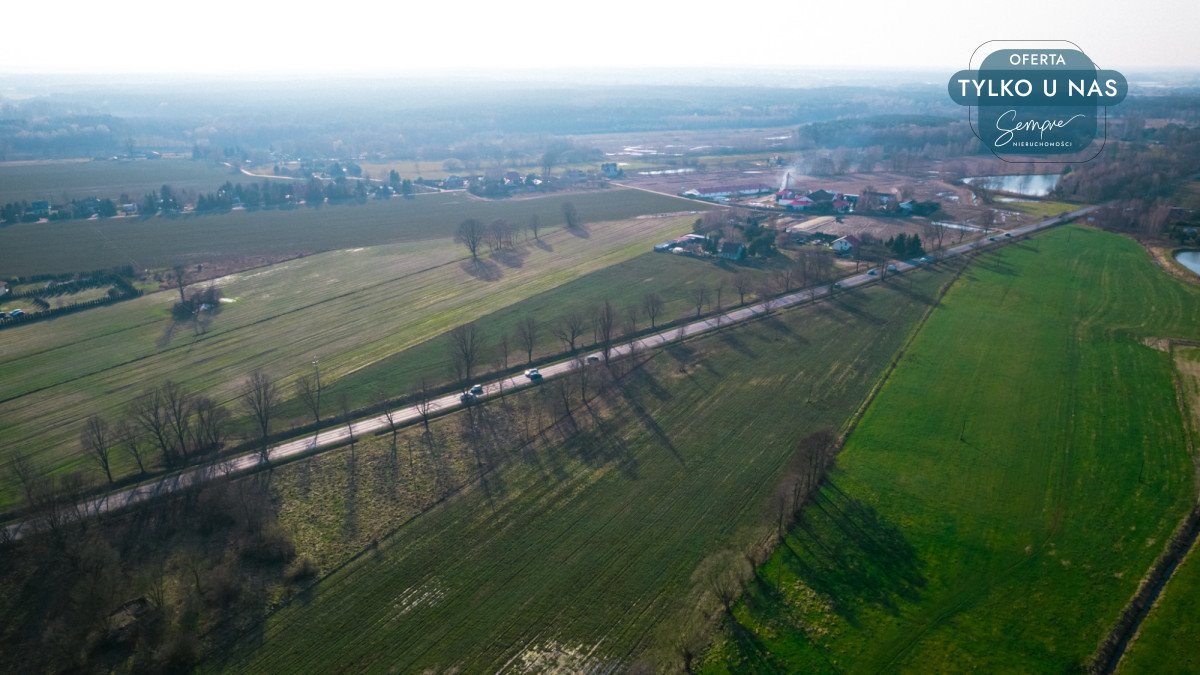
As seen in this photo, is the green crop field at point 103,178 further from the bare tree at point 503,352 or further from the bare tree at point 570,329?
the bare tree at point 570,329

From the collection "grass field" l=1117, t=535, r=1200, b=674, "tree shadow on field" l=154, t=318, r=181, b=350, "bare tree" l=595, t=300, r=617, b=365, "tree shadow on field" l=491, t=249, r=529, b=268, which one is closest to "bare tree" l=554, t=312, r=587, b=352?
"bare tree" l=595, t=300, r=617, b=365

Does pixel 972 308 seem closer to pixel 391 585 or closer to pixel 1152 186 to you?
pixel 391 585

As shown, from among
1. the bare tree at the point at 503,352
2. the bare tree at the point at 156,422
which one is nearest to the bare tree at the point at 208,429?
the bare tree at the point at 156,422

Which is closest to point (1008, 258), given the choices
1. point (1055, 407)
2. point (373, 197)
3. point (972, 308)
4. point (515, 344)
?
point (972, 308)

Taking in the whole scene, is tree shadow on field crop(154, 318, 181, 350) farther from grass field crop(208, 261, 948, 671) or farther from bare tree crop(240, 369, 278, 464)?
grass field crop(208, 261, 948, 671)

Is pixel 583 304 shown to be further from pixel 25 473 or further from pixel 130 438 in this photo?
pixel 25 473

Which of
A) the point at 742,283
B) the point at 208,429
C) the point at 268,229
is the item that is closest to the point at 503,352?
the point at 208,429
